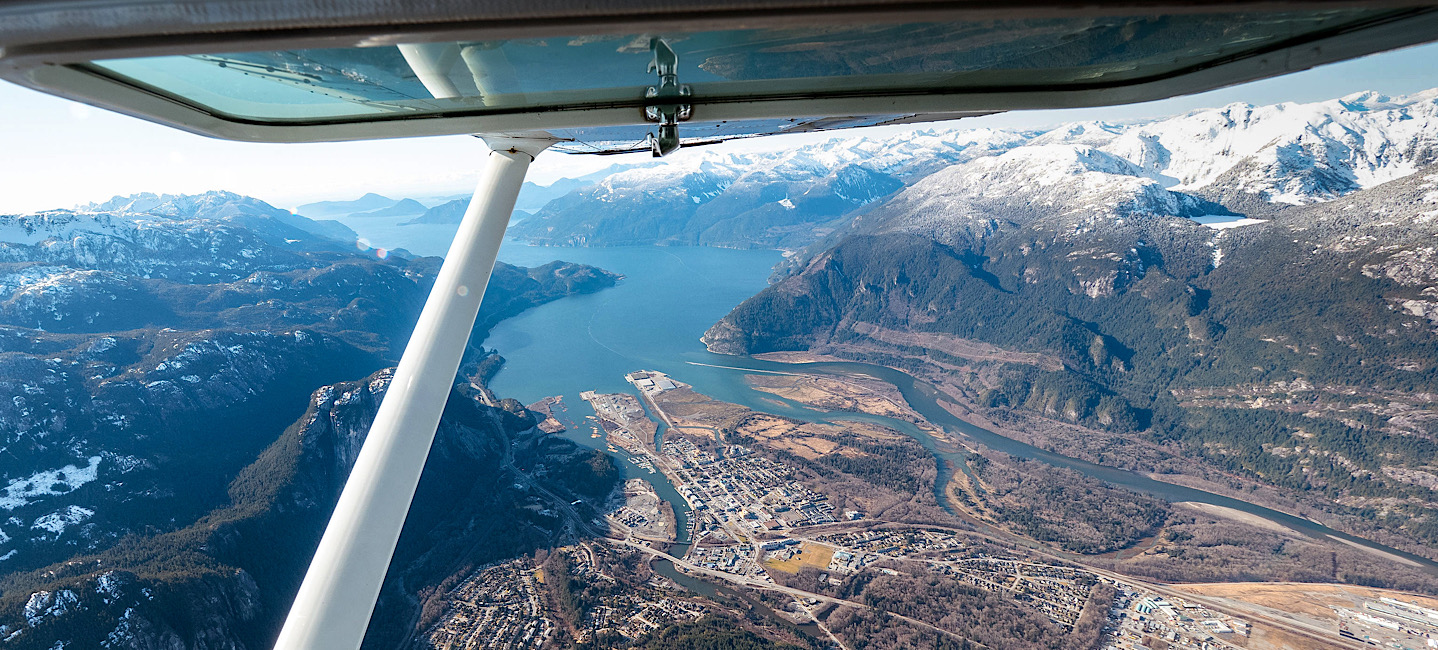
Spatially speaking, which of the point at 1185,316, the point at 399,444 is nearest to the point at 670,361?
the point at 399,444

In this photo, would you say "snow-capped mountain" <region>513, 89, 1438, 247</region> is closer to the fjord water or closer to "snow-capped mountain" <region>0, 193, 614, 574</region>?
the fjord water

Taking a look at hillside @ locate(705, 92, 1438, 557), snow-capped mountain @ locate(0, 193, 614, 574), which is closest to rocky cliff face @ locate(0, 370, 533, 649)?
snow-capped mountain @ locate(0, 193, 614, 574)

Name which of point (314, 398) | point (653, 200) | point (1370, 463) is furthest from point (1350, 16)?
point (653, 200)

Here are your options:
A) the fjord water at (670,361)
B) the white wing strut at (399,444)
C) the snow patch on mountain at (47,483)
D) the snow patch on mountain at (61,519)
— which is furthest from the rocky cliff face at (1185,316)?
the white wing strut at (399,444)

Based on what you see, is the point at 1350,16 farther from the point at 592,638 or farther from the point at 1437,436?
the point at 1437,436

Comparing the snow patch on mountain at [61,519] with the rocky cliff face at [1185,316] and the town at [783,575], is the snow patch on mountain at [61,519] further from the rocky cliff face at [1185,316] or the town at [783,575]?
the rocky cliff face at [1185,316]

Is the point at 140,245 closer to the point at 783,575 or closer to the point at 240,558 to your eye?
the point at 240,558
